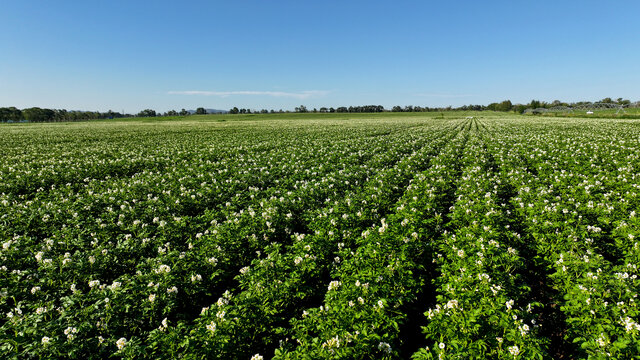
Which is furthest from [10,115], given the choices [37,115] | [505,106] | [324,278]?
[505,106]

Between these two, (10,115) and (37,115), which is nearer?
(10,115)

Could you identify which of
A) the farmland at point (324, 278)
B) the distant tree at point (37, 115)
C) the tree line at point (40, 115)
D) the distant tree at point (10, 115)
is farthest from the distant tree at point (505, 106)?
the distant tree at point (10, 115)

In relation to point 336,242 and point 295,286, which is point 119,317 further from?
point 336,242

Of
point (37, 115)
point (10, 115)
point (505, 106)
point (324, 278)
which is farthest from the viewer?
point (505, 106)

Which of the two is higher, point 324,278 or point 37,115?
point 37,115

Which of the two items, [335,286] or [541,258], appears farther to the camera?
[541,258]

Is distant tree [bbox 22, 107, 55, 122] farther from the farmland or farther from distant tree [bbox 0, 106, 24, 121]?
the farmland

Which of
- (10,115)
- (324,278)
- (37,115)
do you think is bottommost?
(324,278)

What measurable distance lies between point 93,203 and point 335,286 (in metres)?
11.1

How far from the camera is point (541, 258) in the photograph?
699cm

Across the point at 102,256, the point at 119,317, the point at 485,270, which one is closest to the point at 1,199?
the point at 102,256

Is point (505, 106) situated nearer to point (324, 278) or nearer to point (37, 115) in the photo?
point (324, 278)

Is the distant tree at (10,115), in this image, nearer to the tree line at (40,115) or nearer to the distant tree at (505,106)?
the tree line at (40,115)

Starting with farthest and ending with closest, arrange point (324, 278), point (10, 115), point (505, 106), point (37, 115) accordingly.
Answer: point (505, 106) → point (37, 115) → point (10, 115) → point (324, 278)
